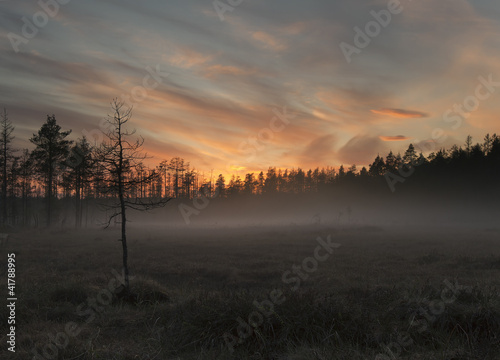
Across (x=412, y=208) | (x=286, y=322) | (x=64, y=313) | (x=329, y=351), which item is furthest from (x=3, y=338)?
(x=412, y=208)

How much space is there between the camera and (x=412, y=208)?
70.3 meters

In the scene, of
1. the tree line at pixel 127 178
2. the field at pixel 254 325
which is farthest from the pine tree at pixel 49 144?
the field at pixel 254 325

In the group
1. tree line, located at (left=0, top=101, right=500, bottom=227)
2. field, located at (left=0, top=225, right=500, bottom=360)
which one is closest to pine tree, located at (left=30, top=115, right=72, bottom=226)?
tree line, located at (left=0, top=101, right=500, bottom=227)

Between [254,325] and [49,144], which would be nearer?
[254,325]

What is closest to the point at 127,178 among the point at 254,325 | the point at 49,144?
the point at 254,325

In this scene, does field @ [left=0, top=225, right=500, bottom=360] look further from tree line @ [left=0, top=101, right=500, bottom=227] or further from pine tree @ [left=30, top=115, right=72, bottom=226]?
pine tree @ [left=30, top=115, right=72, bottom=226]

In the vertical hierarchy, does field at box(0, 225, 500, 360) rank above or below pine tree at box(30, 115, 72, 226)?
below

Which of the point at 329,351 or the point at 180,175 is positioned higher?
the point at 180,175

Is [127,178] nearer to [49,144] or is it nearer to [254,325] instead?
[254,325]

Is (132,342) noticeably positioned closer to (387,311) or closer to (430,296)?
(387,311)

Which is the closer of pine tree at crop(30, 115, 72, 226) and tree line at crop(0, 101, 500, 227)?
tree line at crop(0, 101, 500, 227)

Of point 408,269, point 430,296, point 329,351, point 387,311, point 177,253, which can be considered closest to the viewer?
point 329,351

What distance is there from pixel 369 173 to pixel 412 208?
20890 millimetres

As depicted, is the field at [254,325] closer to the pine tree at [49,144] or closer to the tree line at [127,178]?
the tree line at [127,178]
